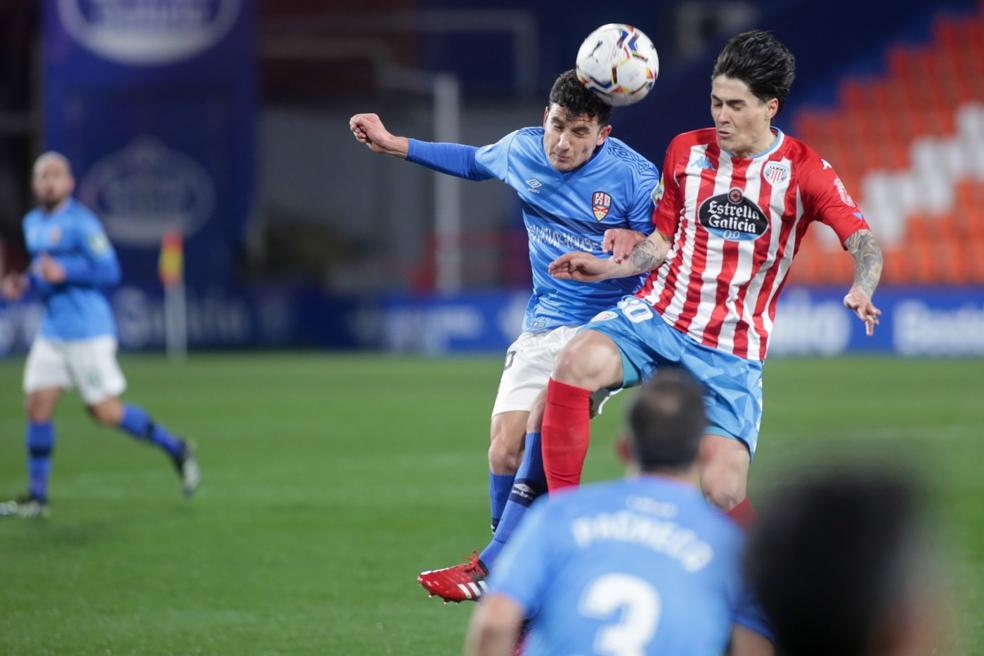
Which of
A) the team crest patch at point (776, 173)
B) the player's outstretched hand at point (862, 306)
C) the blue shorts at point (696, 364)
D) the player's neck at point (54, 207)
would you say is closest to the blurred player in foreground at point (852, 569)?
the player's outstretched hand at point (862, 306)

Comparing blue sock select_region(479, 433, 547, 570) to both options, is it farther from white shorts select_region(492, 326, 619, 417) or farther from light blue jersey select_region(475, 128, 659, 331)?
light blue jersey select_region(475, 128, 659, 331)

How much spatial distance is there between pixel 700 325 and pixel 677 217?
462mm

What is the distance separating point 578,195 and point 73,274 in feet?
16.5

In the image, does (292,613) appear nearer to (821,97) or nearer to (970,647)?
(970,647)

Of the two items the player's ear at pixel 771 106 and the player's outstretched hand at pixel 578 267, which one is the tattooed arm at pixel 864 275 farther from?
the player's outstretched hand at pixel 578 267

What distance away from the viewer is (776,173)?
18.2 feet

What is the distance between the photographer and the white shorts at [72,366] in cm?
988

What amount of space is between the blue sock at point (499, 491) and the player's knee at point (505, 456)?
0.03m

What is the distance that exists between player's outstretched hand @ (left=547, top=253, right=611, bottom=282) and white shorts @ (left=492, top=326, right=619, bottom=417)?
84 centimetres

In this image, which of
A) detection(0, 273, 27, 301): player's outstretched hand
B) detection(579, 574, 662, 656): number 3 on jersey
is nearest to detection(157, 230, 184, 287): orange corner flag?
detection(0, 273, 27, 301): player's outstretched hand

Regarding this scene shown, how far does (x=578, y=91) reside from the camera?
5.79m

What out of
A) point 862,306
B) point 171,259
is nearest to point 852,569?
point 862,306

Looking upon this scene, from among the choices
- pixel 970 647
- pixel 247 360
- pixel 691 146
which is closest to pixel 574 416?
pixel 691 146

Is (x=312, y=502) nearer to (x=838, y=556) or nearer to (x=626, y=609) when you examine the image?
(x=626, y=609)
